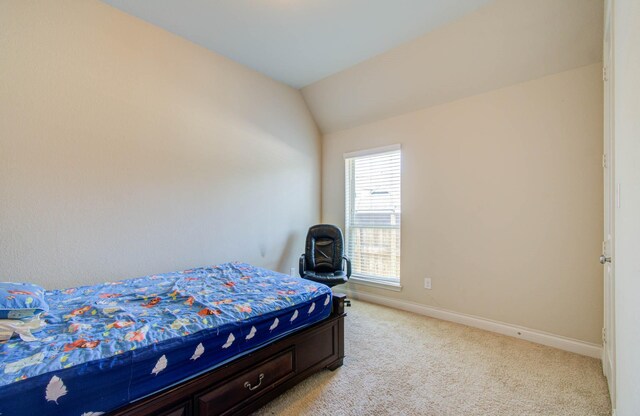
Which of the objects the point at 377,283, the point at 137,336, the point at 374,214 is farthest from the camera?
the point at 374,214

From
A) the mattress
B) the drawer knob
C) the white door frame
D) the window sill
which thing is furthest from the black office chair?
the white door frame

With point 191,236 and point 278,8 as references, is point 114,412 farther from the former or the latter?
point 278,8

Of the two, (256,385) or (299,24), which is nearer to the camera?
(256,385)

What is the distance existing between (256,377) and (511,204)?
9.00 ft

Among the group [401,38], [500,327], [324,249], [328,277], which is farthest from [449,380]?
[401,38]

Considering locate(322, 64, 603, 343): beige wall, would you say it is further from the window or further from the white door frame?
the white door frame

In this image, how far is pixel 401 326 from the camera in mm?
3049

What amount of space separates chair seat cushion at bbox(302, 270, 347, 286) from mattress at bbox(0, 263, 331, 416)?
1.09 m

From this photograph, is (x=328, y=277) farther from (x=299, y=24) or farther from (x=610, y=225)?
(x=299, y=24)

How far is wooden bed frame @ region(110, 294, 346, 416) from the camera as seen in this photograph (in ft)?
4.37

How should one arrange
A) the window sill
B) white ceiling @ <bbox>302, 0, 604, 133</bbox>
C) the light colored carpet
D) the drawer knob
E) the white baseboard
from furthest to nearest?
1. the window sill
2. the white baseboard
3. white ceiling @ <bbox>302, 0, 604, 133</bbox>
4. the light colored carpet
5. the drawer knob

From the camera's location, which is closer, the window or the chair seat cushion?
the chair seat cushion

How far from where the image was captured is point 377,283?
385 cm

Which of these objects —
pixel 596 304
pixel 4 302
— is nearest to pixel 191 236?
pixel 4 302
